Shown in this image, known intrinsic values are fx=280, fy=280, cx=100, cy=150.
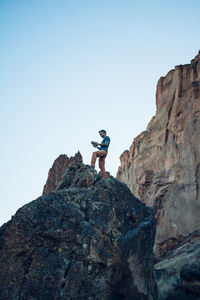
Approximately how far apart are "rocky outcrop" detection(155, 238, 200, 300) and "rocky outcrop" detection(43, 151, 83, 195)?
90.0ft

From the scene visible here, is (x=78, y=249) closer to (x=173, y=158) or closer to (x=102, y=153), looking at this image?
(x=102, y=153)

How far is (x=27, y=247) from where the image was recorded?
9289mm

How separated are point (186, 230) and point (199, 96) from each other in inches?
521

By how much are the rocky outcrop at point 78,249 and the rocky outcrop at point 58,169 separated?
30.0 m

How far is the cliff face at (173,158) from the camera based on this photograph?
25.5 metres

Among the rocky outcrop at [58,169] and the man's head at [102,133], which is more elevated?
the rocky outcrop at [58,169]

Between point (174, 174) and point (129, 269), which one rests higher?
point (174, 174)

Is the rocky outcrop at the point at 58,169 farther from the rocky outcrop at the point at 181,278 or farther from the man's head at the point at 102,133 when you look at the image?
the rocky outcrop at the point at 181,278

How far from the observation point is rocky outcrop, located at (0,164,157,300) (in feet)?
29.2

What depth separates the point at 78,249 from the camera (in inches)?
384

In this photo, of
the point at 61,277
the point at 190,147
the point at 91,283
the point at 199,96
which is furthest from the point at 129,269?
the point at 199,96

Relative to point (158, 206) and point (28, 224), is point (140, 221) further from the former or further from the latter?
point (158, 206)

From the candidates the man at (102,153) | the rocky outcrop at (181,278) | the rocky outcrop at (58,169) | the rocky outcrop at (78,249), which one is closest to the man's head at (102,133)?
the man at (102,153)

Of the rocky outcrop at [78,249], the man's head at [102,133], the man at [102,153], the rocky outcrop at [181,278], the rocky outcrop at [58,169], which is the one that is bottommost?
the rocky outcrop at [181,278]
